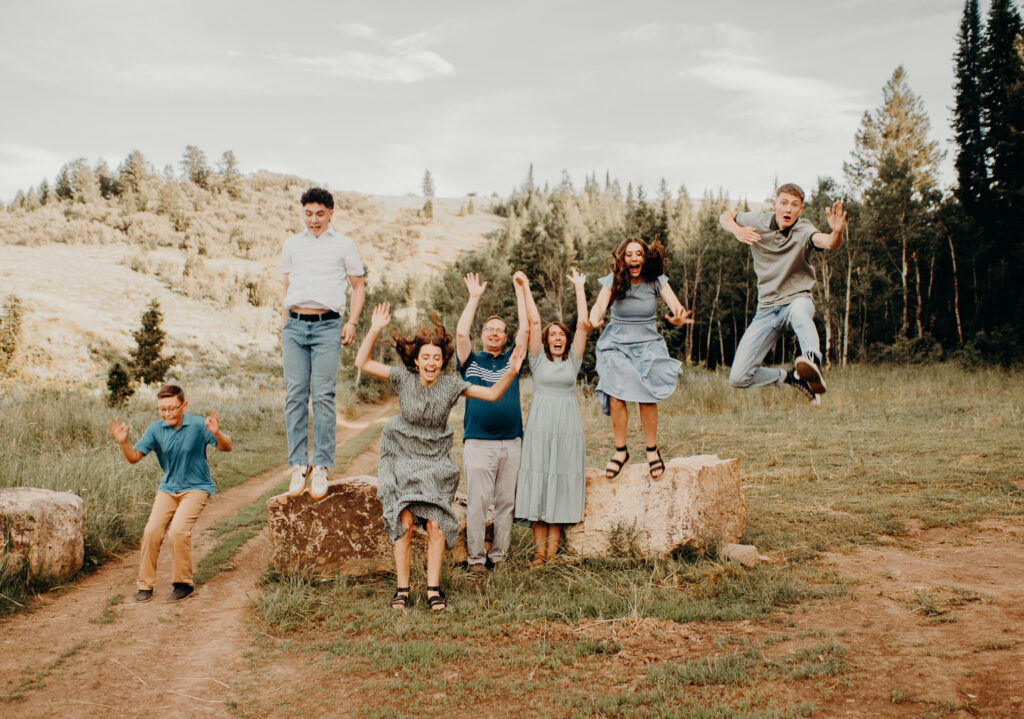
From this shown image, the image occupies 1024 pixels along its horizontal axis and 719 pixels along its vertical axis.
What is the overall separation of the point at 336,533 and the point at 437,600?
1431mm

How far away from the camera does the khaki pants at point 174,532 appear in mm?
Answer: 6086

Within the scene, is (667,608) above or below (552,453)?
below

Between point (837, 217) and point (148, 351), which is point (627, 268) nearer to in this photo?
point (837, 217)

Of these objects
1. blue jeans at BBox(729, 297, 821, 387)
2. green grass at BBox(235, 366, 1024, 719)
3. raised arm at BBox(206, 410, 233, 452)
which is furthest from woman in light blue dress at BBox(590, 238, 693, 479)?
raised arm at BBox(206, 410, 233, 452)

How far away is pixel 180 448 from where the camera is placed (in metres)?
6.25

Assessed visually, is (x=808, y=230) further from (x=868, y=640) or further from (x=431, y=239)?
(x=431, y=239)

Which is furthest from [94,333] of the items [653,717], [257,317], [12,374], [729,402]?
[653,717]

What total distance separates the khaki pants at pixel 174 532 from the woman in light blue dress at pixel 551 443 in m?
2.97

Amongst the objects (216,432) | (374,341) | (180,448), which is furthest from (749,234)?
(180,448)

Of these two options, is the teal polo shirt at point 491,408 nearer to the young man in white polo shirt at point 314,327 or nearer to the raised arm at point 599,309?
the raised arm at point 599,309

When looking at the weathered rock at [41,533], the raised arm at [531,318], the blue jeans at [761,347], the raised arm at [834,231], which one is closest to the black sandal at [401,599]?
the raised arm at [531,318]

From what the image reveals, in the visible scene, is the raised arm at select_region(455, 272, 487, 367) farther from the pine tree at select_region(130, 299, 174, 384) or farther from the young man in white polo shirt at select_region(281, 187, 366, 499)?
the pine tree at select_region(130, 299, 174, 384)

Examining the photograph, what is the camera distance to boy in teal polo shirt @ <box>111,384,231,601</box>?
6117 mm

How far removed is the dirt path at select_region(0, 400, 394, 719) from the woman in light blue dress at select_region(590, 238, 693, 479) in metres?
3.78
